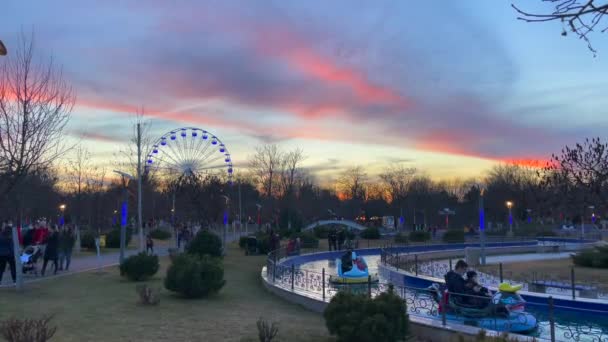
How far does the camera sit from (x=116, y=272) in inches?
794

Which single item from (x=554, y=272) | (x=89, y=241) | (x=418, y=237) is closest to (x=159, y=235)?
(x=89, y=241)

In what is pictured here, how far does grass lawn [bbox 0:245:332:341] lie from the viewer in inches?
387

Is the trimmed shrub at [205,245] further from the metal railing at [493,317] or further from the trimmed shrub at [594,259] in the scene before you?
the trimmed shrub at [594,259]

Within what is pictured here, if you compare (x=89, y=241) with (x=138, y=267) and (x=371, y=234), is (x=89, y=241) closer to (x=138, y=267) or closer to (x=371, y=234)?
(x=138, y=267)

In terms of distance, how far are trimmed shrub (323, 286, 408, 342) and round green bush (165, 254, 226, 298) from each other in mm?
5922

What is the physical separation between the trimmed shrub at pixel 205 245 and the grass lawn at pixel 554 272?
1219cm

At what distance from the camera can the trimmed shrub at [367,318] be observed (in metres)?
8.59

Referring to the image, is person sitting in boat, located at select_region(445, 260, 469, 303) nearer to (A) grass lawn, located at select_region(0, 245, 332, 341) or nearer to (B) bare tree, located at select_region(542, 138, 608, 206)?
(A) grass lawn, located at select_region(0, 245, 332, 341)

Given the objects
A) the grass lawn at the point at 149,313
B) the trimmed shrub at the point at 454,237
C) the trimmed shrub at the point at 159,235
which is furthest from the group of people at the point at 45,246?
the trimmed shrub at the point at 454,237

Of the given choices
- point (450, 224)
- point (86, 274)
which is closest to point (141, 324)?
point (86, 274)

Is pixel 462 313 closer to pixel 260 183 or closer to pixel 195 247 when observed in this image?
pixel 195 247

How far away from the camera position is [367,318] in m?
8.69

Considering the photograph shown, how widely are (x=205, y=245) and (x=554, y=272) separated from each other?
51.2ft

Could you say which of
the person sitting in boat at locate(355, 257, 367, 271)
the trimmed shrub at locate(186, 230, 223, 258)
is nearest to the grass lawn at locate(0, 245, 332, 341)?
the person sitting in boat at locate(355, 257, 367, 271)
